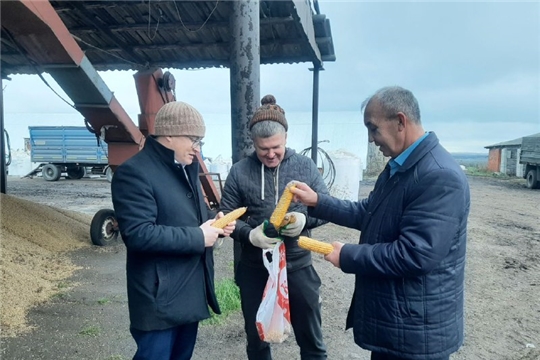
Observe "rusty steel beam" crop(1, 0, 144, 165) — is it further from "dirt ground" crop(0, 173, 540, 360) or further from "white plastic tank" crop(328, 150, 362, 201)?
"white plastic tank" crop(328, 150, 362, 201)

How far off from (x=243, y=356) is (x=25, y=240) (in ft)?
13.8

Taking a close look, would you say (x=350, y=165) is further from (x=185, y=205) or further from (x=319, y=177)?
(x=185, y=205)

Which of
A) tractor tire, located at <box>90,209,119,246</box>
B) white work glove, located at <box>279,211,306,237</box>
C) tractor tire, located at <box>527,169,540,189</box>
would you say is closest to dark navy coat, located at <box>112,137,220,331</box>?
white work glove, located at <box>279,211,306,237</box>

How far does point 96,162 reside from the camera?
19.6 m

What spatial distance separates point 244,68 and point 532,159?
1779 cm

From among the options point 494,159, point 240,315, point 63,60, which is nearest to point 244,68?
point 63,60

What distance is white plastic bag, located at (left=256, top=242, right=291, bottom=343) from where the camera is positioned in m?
2.24

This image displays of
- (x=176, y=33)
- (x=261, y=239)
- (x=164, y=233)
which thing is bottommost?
(x=261, y=239)

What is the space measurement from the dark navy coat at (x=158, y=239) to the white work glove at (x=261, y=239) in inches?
14.0

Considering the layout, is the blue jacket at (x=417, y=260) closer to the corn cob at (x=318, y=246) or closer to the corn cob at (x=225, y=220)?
the corn cob at (x=318, y=246)

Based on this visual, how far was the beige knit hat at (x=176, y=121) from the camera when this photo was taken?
6.52 feet

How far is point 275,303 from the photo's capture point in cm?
227

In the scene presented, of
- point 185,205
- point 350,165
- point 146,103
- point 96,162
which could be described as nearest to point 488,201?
point 350,165

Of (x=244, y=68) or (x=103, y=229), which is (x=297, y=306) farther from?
(x=103, y=229)
